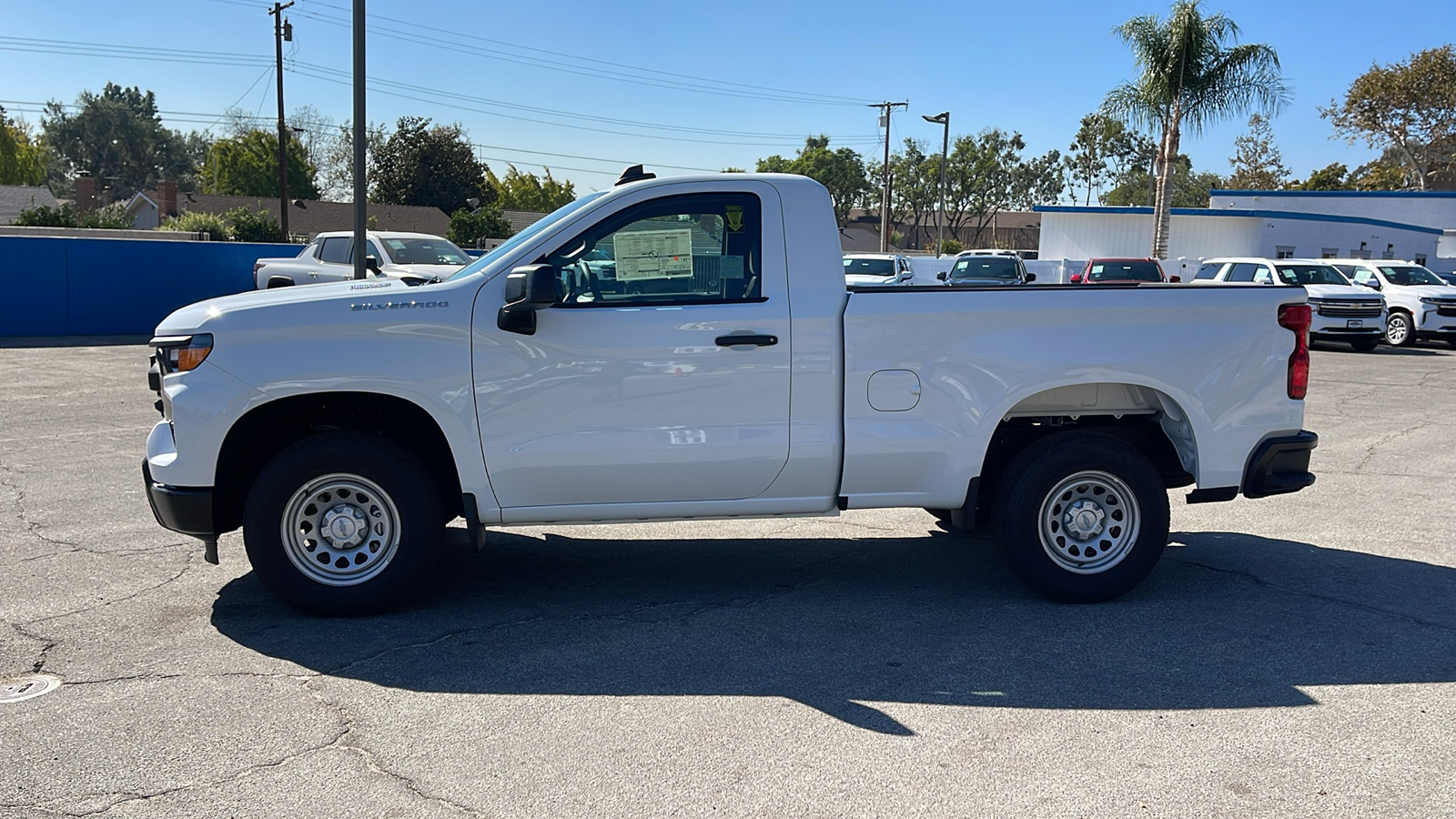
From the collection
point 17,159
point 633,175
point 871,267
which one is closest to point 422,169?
point 17,159

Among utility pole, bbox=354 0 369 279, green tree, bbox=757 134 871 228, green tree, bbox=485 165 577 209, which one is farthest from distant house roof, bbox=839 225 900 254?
utility pole, bbox=354 0 369 279

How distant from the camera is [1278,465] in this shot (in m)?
5.67

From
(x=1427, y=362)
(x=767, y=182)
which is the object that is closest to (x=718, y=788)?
(x=767, y=182)

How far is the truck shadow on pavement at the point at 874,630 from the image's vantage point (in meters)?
4.59

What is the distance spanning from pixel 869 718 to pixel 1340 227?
162 ft

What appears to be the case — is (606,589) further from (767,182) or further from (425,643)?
(767,182)

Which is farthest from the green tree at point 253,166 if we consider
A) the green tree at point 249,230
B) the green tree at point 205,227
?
the green tree at point 249,230

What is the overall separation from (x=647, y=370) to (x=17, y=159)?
352 feet

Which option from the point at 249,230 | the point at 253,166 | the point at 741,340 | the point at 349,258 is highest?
the point at 253,166

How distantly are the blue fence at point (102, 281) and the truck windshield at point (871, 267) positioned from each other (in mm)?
14283

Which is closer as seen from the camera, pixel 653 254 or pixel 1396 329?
pixel 653 254

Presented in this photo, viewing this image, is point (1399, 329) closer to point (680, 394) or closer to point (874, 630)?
point (874, 630)

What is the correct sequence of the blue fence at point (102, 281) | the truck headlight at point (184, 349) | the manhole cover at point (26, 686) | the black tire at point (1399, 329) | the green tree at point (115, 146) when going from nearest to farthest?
the manhole cover at point (26, 686) < the truck headlight at point (184, 349) < the blue fence at point (102, 281) < the black tire at point (1399, 329) < the green tree at point (115, 146)

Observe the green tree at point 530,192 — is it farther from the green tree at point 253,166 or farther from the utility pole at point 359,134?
the utility pole at point 359,134
